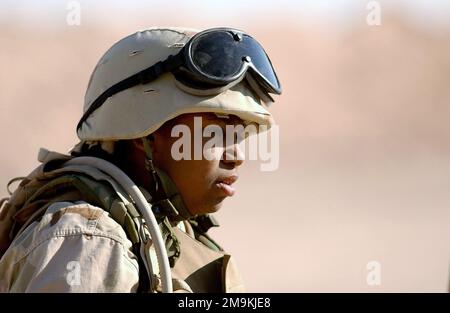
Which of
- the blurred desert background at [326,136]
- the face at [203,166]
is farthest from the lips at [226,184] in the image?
the blurred desert background at [326,136]

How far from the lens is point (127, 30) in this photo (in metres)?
26.5

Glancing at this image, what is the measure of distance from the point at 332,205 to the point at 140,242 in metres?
15.7

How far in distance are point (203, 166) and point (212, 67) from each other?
1.31ft

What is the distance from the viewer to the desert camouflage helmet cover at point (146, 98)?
5039 millimetres

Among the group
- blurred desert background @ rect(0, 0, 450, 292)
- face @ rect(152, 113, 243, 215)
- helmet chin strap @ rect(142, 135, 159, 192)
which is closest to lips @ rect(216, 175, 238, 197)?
face @ rect(152, 113, 243, 215)

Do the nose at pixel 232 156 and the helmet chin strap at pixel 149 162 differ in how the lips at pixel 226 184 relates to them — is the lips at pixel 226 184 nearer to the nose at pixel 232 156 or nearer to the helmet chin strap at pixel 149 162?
the nose at pixel 232 156

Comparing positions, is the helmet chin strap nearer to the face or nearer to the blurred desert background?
the face

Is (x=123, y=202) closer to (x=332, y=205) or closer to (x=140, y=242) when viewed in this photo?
(x=140, y=242)

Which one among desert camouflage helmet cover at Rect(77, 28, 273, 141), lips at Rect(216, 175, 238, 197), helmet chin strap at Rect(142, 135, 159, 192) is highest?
desert camouflage helmet cover at Rect(77, 28, 273, 141)

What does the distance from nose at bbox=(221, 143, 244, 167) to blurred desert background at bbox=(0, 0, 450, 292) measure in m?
8.67

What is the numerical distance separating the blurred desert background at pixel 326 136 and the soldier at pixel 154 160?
860 cm

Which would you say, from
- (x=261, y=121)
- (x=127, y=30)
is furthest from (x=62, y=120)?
(x=261, y=121)

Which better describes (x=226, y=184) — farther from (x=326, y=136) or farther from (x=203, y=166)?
(x=326, y=136)

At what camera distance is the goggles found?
5.05 meters
